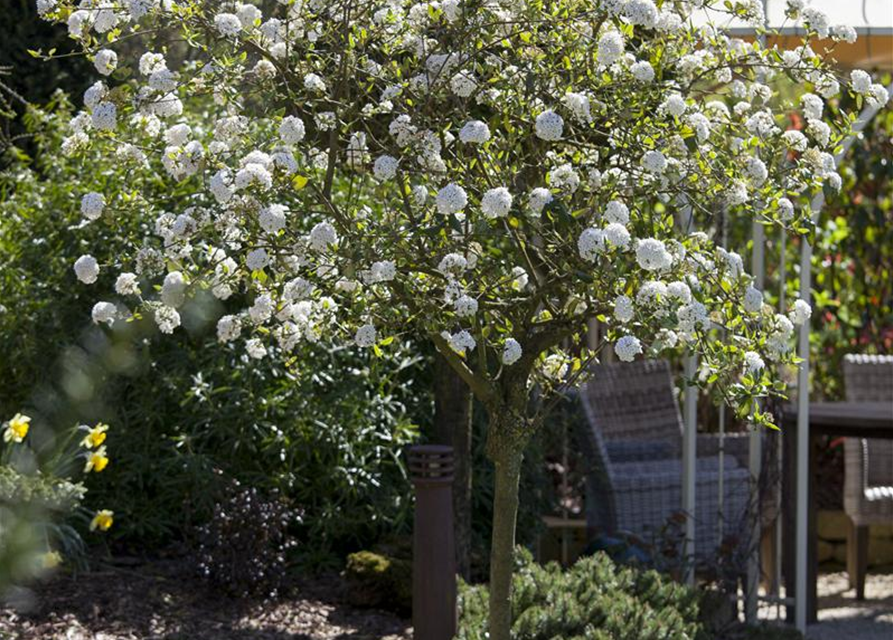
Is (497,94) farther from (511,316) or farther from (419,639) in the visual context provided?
(419,639)

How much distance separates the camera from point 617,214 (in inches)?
111

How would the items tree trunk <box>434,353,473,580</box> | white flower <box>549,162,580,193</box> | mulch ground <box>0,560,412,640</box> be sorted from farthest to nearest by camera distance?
1. tree trunk <box>434,353,473,580</box>
2. mulch ground <box>0,560,412,640</box>
3. white flower <box>549,162,580,193</box>

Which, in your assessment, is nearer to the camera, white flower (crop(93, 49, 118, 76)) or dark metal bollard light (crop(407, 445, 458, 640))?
white flower (crop(93, 49, 118, 76))

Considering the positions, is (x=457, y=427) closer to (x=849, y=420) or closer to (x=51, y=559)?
(x=51, y=559)

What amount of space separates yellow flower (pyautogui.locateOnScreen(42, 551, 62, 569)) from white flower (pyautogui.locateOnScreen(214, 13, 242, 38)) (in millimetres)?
2052

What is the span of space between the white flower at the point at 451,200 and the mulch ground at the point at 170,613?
2.07 metres

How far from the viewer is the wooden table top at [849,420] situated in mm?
5230

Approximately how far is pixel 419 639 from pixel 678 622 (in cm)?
80

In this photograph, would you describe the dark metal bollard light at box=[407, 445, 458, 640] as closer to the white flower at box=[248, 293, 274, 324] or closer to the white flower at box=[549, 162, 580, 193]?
the white flower at box=[248, 293, 274, 324]

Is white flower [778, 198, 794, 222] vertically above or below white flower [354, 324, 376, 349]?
above

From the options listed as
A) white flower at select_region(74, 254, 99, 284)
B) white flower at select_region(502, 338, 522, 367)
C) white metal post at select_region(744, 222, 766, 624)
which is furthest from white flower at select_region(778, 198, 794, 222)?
white metal post at select_region(744, 222, 766, 624)

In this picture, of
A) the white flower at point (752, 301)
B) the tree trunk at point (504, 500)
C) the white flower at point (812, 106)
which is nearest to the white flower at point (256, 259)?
the tree trunk at point (504, 500)

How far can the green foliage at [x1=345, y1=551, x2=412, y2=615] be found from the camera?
15.1ft

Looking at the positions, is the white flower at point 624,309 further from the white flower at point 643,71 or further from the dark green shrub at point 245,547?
the dark green shrub at point 245,547
